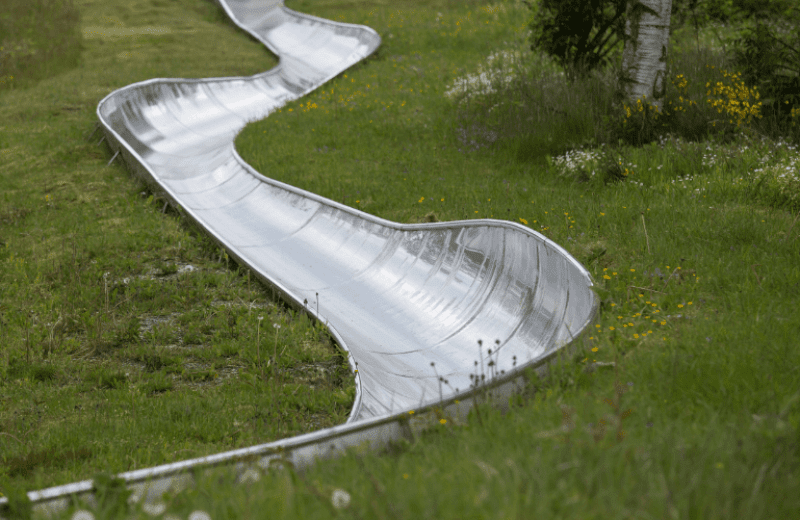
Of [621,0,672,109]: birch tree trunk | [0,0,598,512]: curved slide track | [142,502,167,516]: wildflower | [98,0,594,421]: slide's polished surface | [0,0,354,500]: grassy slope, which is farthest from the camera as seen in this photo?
[621,0,672,109]: birch tree trunk

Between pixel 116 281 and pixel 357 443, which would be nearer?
pixel 357 443

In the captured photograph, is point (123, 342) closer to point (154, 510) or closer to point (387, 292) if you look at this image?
point (387, 292)

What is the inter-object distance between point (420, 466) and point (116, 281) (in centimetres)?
528

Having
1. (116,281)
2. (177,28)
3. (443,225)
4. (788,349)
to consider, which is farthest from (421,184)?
(177,28)

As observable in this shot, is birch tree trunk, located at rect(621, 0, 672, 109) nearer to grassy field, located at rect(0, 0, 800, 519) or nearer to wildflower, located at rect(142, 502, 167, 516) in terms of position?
grassy field, located at rect(0, 0, 800, 519)

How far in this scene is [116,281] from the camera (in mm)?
6773

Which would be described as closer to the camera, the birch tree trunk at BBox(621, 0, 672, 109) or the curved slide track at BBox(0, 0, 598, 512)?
the curved slide track at BBox(0, 0, 598, 512)

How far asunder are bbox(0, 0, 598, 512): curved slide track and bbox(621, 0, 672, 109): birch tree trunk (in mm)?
3262

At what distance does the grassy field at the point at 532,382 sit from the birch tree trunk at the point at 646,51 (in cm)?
31

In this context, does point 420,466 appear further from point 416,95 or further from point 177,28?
point 177,28

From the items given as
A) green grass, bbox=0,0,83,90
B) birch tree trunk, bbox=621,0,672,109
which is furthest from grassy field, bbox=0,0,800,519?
green grass, bbox=0,0,83,90

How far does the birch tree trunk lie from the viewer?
7512 millimetres

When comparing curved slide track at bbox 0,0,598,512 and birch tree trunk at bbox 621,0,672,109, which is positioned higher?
birch tree trunk at bbox 621,0,672,109

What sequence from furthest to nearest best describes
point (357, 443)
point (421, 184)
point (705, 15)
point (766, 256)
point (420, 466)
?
point (705, 15) < point (421, 184) < point (766, 256) < point (357, 443) < point (420, 466)
